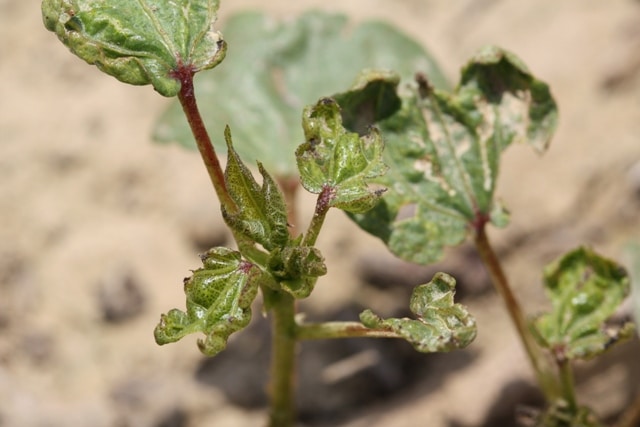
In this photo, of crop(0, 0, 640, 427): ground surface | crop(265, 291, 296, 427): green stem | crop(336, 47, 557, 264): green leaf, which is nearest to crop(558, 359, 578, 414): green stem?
crop(336, 47, 557, 264): green leaf

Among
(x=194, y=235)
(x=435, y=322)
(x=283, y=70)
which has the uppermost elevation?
(x=283, y=70)

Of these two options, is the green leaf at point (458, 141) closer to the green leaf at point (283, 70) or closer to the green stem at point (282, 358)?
the green stem at point (282, 358)

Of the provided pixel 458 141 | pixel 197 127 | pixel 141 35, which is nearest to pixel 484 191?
pixel 458 141

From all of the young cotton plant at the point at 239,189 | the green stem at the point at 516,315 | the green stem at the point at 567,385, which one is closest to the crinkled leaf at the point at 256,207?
the young cotton plant at the point at 239,189

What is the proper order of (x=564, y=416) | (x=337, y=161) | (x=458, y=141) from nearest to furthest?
(x=337, y=161) → (x=564, y=416) → (x=458, y=141)

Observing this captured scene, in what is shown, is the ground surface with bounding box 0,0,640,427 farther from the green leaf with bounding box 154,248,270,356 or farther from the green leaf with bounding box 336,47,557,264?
the green leaf with bounding box 154,248,270,356

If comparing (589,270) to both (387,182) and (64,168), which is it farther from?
(64,168)

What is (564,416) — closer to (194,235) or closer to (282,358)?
(282,358)

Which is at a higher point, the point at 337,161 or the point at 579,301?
the point at 337,161
